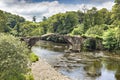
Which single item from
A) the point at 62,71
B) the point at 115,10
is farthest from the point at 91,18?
the point at 62,71

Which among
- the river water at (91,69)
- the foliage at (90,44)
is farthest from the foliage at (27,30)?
the river water at (91,69)

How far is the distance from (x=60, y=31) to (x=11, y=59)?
407 feet

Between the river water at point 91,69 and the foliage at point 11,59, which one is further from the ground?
the foliage at point 11,59

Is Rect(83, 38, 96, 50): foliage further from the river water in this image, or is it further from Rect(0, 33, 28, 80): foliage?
Rect(0, 33, 28, 80): foliage

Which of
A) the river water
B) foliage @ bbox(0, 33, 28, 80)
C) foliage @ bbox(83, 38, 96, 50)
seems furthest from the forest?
the river water

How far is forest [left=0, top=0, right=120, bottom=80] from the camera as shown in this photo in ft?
87.6

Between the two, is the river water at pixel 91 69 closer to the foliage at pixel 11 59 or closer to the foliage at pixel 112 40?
the foliage at pixel 112 40

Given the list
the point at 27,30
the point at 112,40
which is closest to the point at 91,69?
the point at 112,40

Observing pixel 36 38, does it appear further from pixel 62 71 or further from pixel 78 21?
pixel 78 21

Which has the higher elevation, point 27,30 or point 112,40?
point 27,30

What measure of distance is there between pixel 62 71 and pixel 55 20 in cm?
10697

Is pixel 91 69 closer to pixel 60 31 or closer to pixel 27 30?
pixel 60 31

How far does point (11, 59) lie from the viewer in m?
26.3

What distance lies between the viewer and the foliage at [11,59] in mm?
26188
